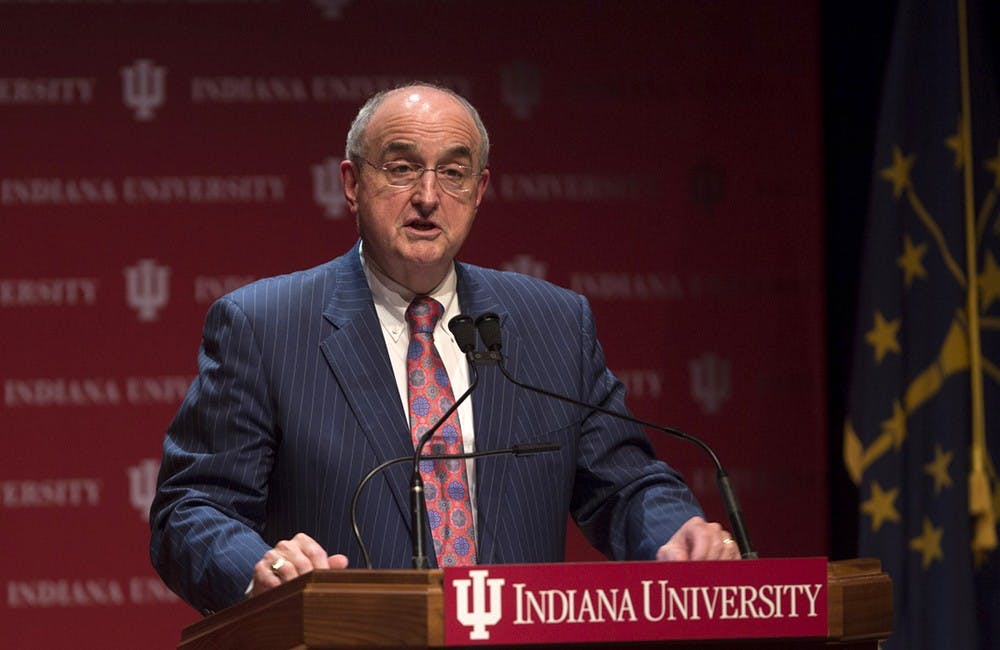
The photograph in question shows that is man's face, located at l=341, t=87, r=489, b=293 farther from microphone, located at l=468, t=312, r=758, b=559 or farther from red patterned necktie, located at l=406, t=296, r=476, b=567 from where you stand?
microphone, located at l=468, t=312, r=758, b=559

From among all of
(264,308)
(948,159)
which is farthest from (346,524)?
(948,159)

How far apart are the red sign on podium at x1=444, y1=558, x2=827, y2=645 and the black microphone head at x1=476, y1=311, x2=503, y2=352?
25.6 inches

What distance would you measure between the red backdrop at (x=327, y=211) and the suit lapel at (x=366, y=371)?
5.70 ft

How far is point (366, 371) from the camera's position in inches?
96.2

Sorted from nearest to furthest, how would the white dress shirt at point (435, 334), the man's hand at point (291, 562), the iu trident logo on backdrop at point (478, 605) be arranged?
the iu trident logo on backdrop at point (478, 605)
the man's hand at point (291, 562)
the white dress shirt at point (435, 334)

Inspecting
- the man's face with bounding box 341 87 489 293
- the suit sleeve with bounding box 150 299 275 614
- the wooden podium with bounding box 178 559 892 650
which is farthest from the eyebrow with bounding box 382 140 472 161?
the wooden podium with bounding box 178 559 892 650

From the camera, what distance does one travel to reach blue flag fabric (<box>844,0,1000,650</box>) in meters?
3.87

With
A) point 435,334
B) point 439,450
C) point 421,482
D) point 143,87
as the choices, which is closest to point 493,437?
point 439,450

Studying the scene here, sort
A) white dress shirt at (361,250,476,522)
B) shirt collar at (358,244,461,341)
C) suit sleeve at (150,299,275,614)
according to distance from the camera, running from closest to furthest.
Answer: suit sleeve at (150,299,275,614) → white dress shirt at (361,250,476,522) → shirt collar at (358,244,461,341)

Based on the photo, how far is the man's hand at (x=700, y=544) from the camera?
2033 millimetres

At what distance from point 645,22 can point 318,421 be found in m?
2.39

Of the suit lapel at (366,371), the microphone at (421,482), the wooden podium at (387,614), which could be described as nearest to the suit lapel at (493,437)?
the suit lapel at (366,371)

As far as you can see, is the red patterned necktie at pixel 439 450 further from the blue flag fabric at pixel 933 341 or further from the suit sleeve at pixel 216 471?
the blue flag fabric at pixel 933 341

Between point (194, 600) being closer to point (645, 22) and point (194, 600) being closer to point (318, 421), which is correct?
point (318, 421)
